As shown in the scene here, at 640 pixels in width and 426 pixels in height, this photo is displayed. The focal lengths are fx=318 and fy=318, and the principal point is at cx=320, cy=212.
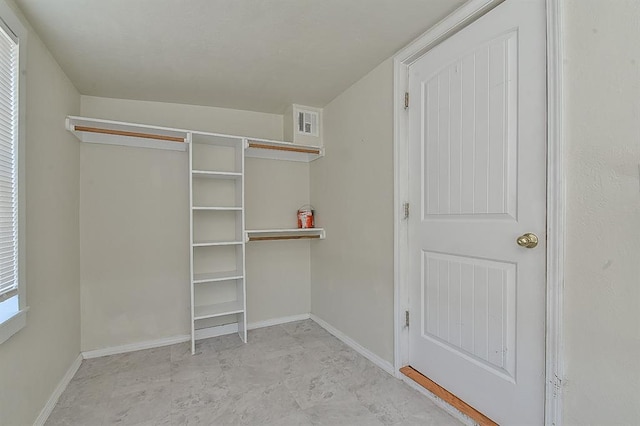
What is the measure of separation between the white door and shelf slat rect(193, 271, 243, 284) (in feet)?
5.02

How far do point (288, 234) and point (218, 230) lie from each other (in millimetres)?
671

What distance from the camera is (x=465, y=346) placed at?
1.76 meters

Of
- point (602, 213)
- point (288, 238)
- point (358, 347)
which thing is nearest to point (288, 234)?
point (288, 238)

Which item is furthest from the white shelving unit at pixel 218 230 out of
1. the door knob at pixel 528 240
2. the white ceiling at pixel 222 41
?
the door knob at pixel 528 240

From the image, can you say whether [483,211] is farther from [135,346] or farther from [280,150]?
[135,346]

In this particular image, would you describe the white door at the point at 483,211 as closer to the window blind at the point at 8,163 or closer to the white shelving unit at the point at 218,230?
the white shelving unit at the point at 218,230

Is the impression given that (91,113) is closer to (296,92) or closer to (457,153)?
(296,92)

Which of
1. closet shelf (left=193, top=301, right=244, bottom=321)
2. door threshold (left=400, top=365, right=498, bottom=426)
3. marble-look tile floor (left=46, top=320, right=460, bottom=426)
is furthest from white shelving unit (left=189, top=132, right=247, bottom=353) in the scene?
door threshold (left=400, top=365, right=498, bottom=426)

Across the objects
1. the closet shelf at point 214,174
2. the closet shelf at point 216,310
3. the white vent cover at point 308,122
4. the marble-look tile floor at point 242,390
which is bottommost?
the marble-look tile floor at point 242,390

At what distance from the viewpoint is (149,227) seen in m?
2.80

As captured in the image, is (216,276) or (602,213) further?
(216,276)

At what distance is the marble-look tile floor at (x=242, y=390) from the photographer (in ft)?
5.83

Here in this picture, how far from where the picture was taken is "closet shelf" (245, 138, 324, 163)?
287 centimetres

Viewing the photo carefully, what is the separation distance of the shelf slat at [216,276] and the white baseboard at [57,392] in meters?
0.99
